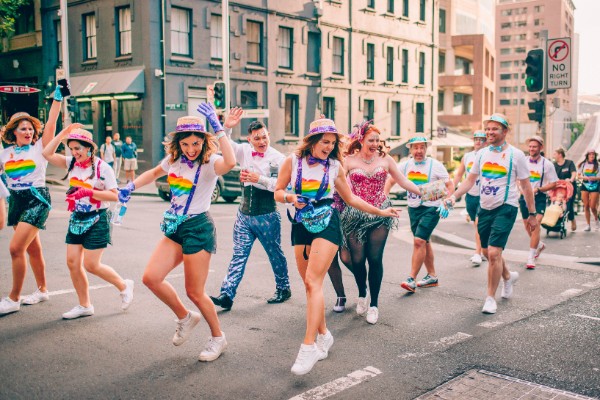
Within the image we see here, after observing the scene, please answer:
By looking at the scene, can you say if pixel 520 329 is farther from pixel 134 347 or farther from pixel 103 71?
pixel 103 71

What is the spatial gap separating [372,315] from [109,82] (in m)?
22.9

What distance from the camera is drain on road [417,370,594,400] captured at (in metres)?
4.33

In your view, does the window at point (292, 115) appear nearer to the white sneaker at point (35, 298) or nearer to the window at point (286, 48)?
the window at point (286, 48)

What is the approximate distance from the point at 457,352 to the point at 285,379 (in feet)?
5.13

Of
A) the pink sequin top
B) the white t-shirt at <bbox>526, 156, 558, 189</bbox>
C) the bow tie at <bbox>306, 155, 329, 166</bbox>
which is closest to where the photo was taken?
the bow tie at <bbox>306, 155, 329, 166</bbox>

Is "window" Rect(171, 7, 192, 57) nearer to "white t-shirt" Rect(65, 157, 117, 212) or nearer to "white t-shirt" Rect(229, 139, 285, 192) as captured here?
"white t-shirt" Rect(229, 139, 285, 192)

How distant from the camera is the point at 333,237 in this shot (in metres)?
5.17

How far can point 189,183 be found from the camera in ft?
16.8

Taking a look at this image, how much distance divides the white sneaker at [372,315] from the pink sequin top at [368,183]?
1043mm

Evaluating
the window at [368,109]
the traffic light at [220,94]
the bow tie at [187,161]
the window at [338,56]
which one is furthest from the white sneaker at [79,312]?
the window at [368,109]

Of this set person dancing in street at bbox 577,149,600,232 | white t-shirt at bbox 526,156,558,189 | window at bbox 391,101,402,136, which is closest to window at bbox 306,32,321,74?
window at bbox 391,101,402,136

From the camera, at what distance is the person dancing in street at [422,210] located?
25.2ft

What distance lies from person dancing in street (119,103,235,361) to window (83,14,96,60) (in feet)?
82.1

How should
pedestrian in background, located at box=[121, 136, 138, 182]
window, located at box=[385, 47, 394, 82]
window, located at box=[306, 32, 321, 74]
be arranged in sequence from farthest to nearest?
window, located at box=[385, 47, 394, 82], window, located at box=[306, 32, 321, 74], pedestrian in background, located at box=[121, 136, 138, 182]
